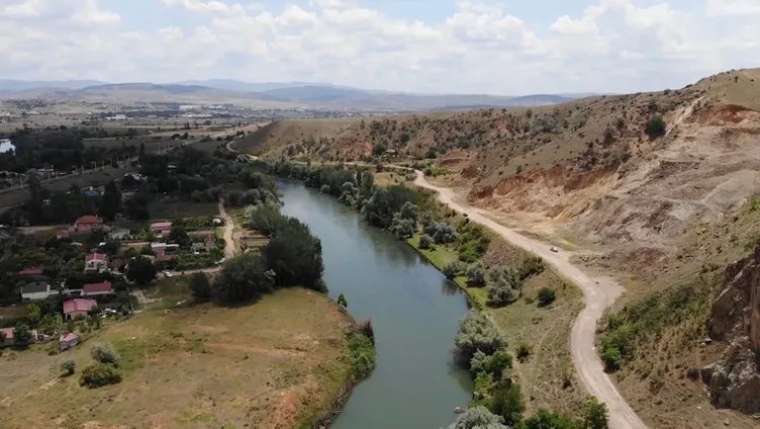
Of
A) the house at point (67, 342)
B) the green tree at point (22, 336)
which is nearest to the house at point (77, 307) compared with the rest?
the green tree at point (22, 336)

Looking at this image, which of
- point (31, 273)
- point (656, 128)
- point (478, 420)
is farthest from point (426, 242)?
point (478, 420)

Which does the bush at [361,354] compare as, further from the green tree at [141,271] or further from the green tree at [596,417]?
the green tree at [141,271]

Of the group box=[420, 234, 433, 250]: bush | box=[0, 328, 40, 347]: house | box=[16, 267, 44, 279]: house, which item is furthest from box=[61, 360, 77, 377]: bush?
box=[420, 234, 433, 250]: bush

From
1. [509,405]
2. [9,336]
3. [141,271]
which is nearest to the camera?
[509,405]

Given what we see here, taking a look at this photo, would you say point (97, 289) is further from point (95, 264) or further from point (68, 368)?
point (68, 368)

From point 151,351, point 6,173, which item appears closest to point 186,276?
point 151,351

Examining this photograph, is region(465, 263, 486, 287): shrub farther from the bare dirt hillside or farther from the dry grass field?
the dry grass field
